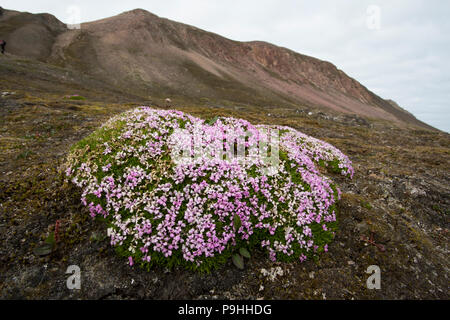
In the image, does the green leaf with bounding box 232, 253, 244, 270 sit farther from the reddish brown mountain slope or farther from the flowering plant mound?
the reddish brown mountain slope

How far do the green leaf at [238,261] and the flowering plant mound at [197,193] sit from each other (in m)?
0.14

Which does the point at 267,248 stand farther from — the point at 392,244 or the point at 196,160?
the point at 392,244

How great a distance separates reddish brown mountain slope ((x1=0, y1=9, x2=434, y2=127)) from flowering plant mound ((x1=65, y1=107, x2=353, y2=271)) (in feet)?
157

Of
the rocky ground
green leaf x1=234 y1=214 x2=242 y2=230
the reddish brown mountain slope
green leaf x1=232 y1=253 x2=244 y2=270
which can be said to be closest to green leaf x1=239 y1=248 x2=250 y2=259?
green leaf x1=232 y1=253 x2=244 y2=270

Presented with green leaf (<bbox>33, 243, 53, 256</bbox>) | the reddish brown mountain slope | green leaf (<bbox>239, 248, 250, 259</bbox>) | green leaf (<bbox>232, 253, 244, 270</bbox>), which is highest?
the reddish brown mountain slope

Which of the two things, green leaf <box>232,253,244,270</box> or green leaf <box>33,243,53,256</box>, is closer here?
green leaf <box>33,243,53,256</box>

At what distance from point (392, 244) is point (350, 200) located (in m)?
1.46

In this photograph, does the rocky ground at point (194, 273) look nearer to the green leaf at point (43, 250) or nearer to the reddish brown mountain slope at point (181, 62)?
the green leaf at point (43, 250)

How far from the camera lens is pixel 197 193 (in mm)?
4707

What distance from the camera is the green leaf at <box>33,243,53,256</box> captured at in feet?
13.9

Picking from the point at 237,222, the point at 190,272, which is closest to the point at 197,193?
the point at 237,222

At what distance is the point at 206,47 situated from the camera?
112 m

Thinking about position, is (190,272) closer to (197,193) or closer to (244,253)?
(244,253)

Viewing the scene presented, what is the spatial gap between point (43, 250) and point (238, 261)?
3654 mm
